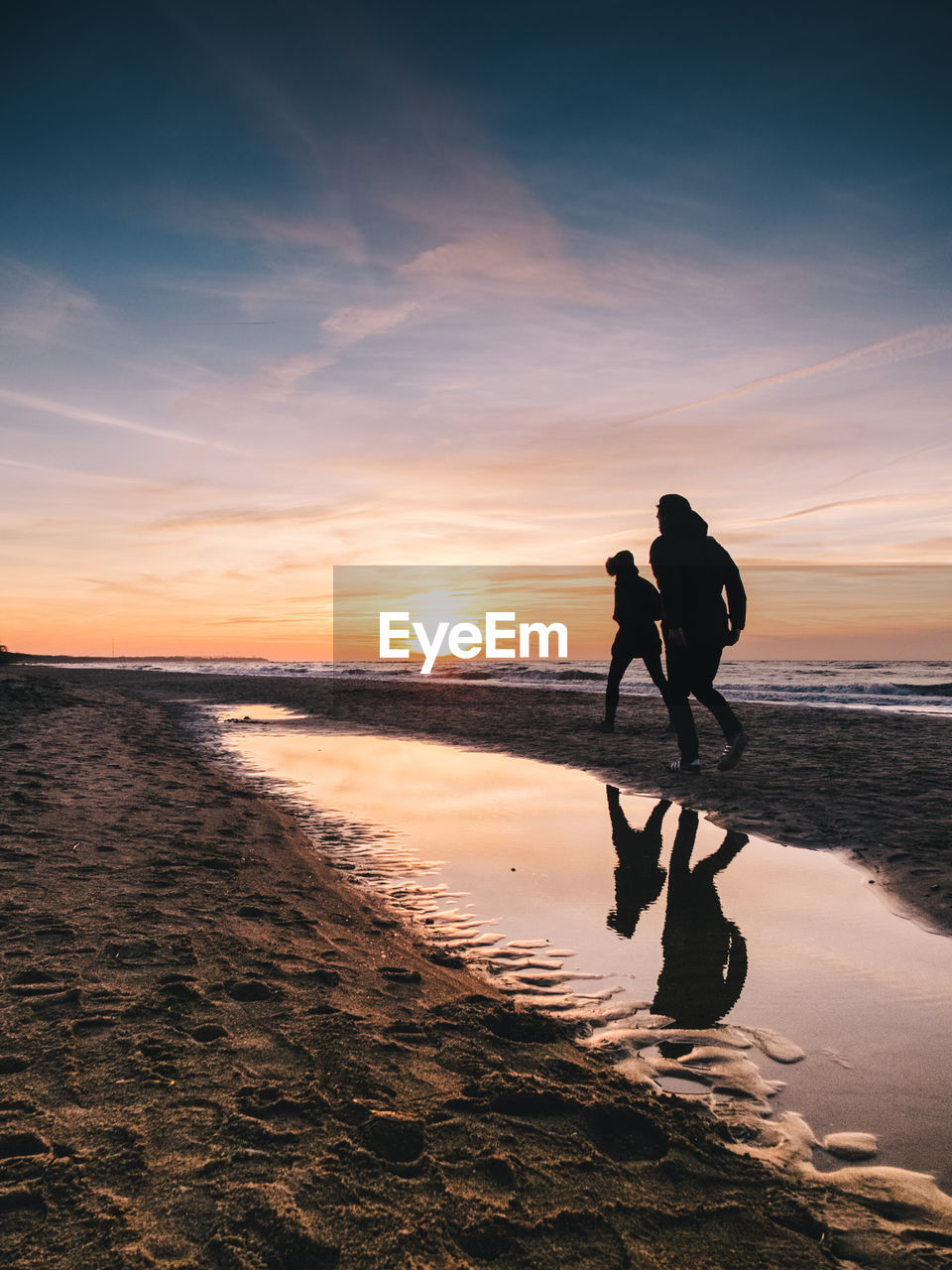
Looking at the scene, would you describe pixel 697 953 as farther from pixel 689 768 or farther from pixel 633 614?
pixel 633 614

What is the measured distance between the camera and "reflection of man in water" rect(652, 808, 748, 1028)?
2994mm

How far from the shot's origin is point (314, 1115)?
2.05 metres

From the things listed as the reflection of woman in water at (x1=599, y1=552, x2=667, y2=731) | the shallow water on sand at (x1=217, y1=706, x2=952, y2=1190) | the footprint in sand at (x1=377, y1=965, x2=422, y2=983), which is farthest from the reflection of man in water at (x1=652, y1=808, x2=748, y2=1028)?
the reflection of woman in water at (x1=599, y1=552, x2=667, y2=731)

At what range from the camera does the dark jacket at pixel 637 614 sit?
10.5 m

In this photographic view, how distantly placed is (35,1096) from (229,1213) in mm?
750

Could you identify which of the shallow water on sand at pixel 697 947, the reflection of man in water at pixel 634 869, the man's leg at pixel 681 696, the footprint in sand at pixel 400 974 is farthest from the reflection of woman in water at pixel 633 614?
the footprint in sand at pixel 400 974

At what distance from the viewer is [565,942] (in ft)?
12.1

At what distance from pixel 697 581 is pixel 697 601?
0.69 ft

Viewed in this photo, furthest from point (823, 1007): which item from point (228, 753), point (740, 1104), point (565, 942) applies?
point (228, 753)

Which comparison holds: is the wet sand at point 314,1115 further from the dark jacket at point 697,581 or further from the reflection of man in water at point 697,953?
the dark jacket at point 697,581

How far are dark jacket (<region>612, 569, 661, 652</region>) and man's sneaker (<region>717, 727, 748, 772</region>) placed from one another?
2.68 metres

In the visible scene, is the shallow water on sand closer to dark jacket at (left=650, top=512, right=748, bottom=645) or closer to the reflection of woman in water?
dark jacket at (left=650, top=512, right=748, bottom=645)

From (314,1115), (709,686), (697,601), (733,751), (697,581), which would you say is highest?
(697,581)

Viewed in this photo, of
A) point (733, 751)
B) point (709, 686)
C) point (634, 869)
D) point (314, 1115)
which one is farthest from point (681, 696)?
point (314, 1115)
